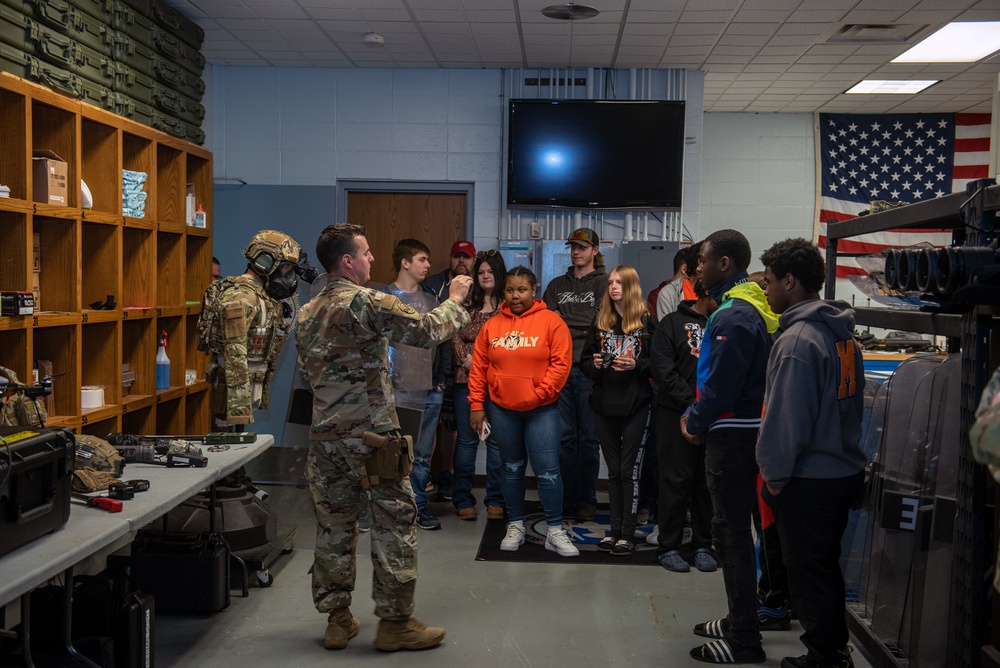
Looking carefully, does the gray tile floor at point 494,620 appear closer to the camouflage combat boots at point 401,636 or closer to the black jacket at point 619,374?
the camouflage combat boots at point 401,636

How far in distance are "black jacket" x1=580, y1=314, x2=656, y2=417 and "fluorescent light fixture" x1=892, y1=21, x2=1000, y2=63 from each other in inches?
126

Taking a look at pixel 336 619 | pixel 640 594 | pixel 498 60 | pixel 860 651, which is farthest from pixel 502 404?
pixel 498 60

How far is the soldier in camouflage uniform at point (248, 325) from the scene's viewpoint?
14.5 ft

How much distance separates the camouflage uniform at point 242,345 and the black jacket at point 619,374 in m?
1.75

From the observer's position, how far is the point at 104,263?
467 cm

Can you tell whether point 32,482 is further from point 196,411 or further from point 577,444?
point 577,444

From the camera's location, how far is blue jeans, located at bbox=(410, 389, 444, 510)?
17.4ft

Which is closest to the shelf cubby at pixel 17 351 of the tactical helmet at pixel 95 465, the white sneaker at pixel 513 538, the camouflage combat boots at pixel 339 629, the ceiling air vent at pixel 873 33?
the tactical helmet at pixel 95 465

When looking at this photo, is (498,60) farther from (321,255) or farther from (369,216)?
(321,255)

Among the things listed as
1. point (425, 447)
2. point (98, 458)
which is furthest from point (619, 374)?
point (98, 458)

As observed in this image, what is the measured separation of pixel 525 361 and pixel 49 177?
2.48 meters

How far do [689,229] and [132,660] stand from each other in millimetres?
5163

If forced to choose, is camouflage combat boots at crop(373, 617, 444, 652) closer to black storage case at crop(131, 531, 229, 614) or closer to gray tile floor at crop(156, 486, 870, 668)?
gray tile floor at crop(156, 486, 870, 668)

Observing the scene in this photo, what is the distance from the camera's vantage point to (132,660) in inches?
115
